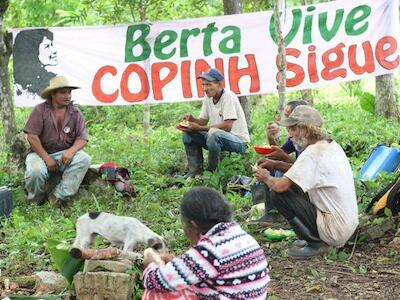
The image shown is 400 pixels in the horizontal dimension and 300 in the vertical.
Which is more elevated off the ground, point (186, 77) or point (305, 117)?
point (186, 77)

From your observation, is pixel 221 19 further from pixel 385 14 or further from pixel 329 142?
pixel 329 142

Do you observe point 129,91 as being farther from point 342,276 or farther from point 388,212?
point 342,276

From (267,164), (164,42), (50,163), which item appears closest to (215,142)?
(50,163)

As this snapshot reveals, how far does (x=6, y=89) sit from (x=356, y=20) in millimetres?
4712

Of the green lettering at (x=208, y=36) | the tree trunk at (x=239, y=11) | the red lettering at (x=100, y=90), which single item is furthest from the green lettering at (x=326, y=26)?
the red lettering at (x=100, y=90)

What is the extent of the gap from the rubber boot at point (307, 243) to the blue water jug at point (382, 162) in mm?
1597

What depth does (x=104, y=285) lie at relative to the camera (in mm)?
3818

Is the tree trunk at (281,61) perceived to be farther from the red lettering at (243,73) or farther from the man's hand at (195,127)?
the red lettering at (243,73)

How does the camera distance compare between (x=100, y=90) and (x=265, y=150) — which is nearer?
(x=265, y=150)

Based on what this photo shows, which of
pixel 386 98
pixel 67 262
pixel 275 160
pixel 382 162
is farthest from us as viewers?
pixel 386 98

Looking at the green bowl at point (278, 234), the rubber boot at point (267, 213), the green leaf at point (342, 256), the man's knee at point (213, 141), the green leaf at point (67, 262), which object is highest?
the man's knee at point (213, 141)

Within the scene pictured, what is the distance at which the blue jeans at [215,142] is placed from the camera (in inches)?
287

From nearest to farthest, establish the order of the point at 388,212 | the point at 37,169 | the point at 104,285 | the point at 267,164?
the point at 104,285, the point at 388,212, the point at 267,164, the point at 37,169

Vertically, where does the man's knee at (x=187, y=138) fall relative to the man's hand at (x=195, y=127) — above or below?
below
